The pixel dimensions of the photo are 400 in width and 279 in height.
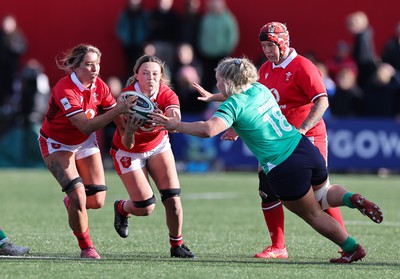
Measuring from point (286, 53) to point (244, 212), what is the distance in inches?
162

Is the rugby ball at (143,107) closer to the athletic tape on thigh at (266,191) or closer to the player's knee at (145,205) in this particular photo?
the player's knee at (145,205)

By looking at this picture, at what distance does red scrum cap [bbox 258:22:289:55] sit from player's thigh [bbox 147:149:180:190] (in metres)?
1.29

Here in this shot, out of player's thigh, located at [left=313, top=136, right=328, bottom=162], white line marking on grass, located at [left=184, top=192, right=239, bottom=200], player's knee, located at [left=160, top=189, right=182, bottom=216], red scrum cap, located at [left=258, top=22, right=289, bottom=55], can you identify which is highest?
red scrum cap, located at [left=258, top=22, right=289, bottom=55]

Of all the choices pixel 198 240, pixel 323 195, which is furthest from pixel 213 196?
pixel 323 195

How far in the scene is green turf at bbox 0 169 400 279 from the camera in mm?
7562

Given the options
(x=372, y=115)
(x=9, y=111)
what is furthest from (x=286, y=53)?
(x=9, y=111)

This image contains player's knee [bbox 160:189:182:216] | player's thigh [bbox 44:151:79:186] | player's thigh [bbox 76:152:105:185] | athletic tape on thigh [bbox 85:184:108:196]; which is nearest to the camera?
player's thigh [bbox 44:151:79:186]

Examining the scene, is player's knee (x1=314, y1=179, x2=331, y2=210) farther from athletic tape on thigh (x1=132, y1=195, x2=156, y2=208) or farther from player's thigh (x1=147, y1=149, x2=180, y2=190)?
athletic tape on thigh (x1=132, y1=195, x2=156, y2=208)

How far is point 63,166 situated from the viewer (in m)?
8.58

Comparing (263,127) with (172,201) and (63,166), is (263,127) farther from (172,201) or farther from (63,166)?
(63,166)

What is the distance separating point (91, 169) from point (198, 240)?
4.78 feet

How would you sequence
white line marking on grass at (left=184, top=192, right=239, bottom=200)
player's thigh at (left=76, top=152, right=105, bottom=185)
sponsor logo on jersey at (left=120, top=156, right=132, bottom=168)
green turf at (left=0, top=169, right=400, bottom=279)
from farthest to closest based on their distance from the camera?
white line marking on grass at (left=184, top=192, right=239, bottom=200) < player's thigh at (left=76, top=152, right=105, bottom=185) < sponsor logo on jersey at (left=120, top=156, right=132, bottom=168) < green turf at (left=0, top=169, right=400, bottom=279)

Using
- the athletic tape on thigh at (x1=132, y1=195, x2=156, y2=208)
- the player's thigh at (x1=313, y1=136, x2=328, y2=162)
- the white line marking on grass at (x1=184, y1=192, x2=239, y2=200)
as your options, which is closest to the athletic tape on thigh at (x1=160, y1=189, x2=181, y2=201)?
the athletic tape on thigh at (x1=132, y1=195, x2=156, y2=208)

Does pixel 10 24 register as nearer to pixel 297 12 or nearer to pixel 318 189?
pixel 297 12
